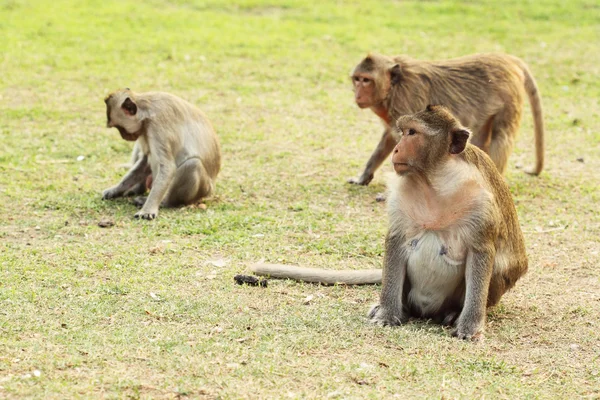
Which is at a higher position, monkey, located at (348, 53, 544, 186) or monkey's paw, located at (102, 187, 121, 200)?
monkey, located at (348, 53, 544, 186)

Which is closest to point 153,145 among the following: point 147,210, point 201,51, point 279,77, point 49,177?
point 147,210

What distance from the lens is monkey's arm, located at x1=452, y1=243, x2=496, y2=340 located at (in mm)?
5668

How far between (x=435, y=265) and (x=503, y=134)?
3859mm

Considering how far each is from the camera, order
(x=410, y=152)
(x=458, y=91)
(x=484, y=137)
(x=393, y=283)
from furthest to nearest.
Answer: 1. (x=484, y=137)
2. (x=458, y=91)
3. (x=393, y=283)
4. (x=410, y=152)

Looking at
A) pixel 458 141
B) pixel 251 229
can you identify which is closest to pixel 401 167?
pixel 458 141

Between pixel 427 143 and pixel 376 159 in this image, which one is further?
pixel 376 159

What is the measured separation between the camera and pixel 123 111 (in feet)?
28.4

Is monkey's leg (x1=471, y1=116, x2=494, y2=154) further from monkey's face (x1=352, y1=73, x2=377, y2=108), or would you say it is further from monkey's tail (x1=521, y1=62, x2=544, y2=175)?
monkey's face (x1=352, y1=73, x2=377, y2=108)

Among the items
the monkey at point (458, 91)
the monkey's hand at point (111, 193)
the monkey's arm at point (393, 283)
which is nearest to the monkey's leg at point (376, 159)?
the monkey at point (458, 91)

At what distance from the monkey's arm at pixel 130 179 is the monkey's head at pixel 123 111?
490 millimetres

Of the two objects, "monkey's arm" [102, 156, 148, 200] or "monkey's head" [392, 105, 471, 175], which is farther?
"monkey's arm" [102, 156, 148, 200]

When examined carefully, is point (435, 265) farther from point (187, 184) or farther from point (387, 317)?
point (187, 184)

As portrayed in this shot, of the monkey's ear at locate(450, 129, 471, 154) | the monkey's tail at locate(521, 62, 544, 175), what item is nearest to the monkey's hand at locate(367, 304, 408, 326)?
the monkey's ear at locate(450, 129, 471, 154)

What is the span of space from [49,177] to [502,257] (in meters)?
5.24
